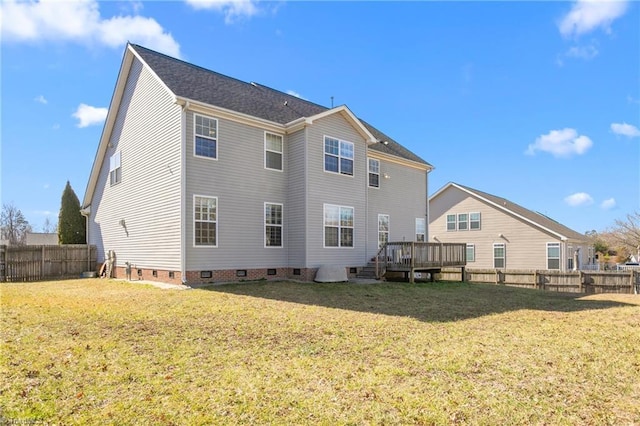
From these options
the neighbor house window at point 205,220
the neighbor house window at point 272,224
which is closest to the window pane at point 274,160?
the neighbor house window at point 272,224

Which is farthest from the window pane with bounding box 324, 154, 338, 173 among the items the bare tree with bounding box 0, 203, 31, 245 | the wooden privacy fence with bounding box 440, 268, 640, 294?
the bare tree with bounding box 0, 203, 31, 245

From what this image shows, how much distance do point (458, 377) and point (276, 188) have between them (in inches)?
446

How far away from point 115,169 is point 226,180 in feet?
24.3

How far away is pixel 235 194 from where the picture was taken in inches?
535

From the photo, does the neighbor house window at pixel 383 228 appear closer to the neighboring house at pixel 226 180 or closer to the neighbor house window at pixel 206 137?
the neighboring house at pixel 226 180

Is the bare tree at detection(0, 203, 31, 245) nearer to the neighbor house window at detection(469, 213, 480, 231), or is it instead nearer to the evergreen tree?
the evergreen tree

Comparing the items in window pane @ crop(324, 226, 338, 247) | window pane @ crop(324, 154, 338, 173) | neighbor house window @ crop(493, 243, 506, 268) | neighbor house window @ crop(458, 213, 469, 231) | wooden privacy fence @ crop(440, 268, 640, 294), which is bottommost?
wooden privacy fence @ crop(440, 268, 640, 294)

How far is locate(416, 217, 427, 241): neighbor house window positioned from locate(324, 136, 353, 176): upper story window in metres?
6.73

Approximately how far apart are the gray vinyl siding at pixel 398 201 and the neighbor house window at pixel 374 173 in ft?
0.74

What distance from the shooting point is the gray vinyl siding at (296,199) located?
569 inches

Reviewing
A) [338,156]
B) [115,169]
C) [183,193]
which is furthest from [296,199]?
[115,169]

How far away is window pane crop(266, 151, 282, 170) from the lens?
48.2 feet

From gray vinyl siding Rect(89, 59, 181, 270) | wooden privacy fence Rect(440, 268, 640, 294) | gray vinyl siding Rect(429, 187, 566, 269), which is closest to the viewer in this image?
gray vinyl siding Rect(89, 59, 181, 270)

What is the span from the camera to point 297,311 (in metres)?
8.55
